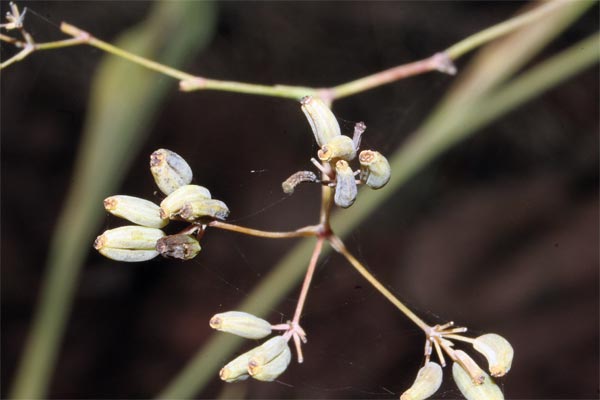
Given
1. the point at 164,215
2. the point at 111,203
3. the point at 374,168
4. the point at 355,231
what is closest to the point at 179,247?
the point at 164,215

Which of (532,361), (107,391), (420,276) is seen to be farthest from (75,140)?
(532,361)

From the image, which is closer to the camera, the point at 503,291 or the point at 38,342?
the point at 38,342

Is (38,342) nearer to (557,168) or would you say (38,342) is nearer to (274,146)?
(274,146)

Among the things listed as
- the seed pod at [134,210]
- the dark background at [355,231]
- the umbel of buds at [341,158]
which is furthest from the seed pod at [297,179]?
the dark background at [355,231]

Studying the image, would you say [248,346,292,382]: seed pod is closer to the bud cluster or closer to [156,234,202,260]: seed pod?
the bud cluster

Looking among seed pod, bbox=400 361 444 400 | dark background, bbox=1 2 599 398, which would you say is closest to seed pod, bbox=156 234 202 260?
seed pod, bbox=400 361 444 400

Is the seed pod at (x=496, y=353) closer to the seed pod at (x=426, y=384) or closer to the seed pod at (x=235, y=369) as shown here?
the seed pod at (x=426, y=384)

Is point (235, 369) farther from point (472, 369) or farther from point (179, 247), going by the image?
point (472, 369)
